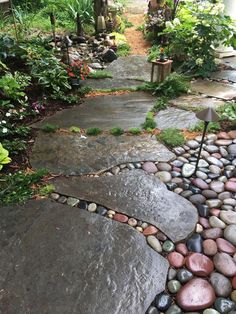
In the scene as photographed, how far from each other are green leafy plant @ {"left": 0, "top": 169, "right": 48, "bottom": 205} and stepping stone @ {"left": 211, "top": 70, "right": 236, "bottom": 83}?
13.4 ft

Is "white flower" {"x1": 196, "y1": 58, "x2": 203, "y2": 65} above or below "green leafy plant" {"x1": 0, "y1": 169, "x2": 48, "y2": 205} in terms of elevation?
above

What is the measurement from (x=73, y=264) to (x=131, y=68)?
5.11 metres

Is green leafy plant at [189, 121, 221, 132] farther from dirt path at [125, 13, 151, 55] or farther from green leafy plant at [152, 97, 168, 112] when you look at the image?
dirt path at [125, 13, 151, 55]

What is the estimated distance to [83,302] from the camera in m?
1.89

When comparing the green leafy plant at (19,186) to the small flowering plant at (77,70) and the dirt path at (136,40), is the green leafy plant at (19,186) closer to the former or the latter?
the small flowering plant at (77,70)

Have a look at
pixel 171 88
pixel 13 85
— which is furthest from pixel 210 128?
pixel 13 85

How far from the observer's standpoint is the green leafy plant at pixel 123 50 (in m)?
7.28

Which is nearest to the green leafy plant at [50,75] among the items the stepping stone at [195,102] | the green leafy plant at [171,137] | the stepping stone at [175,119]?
the stepping stone at [175,119]

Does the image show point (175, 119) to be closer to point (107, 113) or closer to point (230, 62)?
point (107, 113)

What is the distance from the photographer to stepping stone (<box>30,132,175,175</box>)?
3168 mm

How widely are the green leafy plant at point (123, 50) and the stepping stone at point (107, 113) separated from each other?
8.84 feet

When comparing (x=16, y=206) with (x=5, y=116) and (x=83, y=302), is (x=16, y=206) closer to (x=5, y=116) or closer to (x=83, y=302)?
(x=83, y=302)

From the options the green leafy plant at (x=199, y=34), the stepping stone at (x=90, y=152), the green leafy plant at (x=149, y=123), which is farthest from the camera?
the green leafy plant at (x=199, y=34)

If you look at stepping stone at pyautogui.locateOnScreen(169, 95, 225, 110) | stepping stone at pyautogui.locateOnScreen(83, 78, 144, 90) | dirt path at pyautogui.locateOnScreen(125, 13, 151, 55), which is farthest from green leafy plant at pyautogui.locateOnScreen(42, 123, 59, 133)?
dirt path at pyautogui.locateOnScreen(125, 13, 151, 55)
